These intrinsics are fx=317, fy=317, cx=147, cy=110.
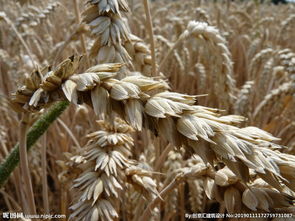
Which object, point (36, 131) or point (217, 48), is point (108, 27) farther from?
point (217, 48)

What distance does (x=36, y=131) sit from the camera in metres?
0.62

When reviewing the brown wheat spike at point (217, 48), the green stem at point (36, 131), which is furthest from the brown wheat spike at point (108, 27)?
the brown wheat spike at point (217, 48)

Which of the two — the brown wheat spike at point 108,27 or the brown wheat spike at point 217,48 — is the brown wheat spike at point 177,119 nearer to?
the brown wheat spike at point 108,27

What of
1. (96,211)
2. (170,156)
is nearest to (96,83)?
(96,211)

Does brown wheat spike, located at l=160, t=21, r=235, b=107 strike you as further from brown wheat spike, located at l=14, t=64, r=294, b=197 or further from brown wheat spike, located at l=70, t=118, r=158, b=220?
brown wheat spike, located at l=14, t=64, r=294, b=197

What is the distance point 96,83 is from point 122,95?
0.14ft

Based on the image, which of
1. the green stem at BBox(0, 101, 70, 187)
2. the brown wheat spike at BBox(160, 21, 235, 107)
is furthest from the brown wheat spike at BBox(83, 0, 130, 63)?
the brown wheat spike at BBox(160, 21, 235, 107)

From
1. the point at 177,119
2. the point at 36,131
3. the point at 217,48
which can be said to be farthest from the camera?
the point at 217,48

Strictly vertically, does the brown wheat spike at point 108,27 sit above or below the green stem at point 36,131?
above

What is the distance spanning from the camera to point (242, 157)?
369mm

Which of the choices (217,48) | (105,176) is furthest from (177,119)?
(217,48)

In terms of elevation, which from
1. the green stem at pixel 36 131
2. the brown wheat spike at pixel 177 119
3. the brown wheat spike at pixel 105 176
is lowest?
the brown wheat spike at pixel 105 176

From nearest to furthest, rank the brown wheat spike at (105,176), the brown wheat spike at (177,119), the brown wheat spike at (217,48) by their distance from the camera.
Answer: the brown wheat spike at (177,119) < the brown wheat spike at (105,176) < the brown wheat spike at (217,48)

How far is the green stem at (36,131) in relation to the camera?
1.93 feet
